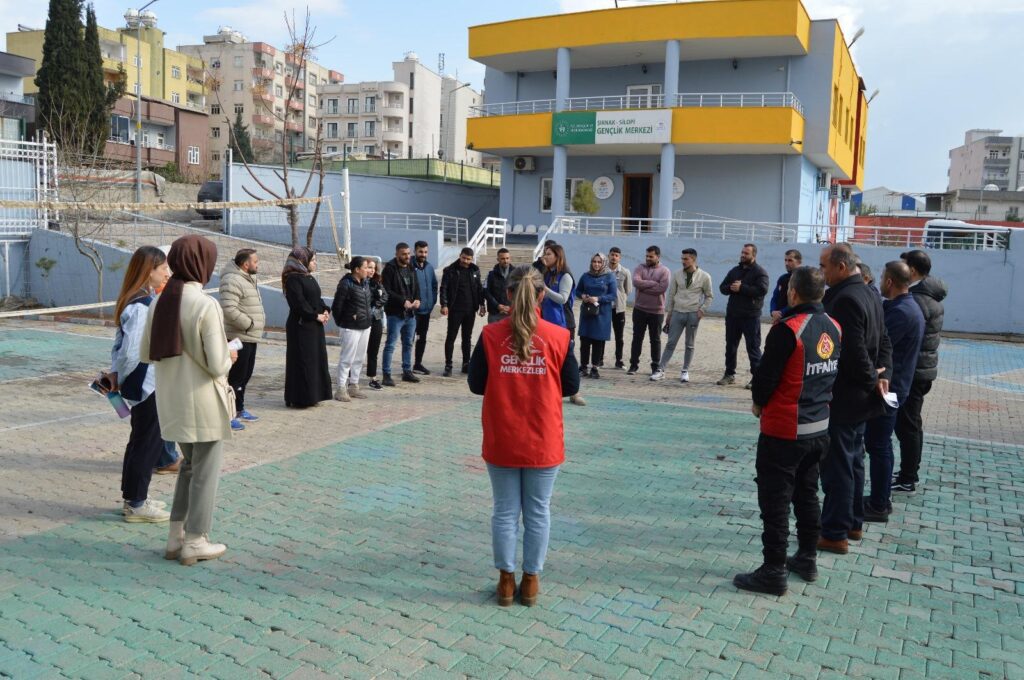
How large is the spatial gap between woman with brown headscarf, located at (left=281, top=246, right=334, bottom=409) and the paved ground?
0.72 meters

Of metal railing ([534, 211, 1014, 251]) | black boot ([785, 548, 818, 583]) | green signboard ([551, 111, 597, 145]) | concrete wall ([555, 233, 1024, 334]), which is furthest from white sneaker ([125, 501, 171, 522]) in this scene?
green signboard ([551, 111, 597, 145])

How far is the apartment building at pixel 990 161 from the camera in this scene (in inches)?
4178

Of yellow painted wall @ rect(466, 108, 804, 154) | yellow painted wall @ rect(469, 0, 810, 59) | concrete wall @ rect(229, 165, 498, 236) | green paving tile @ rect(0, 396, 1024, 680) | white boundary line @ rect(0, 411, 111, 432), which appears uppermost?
yellow painted wall @ rect(469, 0, 810, 59)

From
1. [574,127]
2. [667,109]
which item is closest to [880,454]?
[667,109]

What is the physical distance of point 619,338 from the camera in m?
13.4

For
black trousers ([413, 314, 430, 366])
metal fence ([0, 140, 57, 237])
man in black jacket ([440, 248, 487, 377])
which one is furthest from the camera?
metal fence ([0, 140, 57, 237])

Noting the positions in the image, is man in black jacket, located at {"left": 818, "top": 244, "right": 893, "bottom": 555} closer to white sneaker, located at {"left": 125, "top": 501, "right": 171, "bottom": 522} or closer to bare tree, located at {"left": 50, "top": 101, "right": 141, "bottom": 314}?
white sneaker, located at {"left": 125, "top": 501, "right": 171, "bottom": 522}

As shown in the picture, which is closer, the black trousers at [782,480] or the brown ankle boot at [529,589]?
the brown ankle boot at [529,589]

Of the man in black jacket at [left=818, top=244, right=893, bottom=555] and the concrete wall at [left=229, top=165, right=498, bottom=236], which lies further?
the concrete wall at [left=229, top=165, right=498, bottom=236]

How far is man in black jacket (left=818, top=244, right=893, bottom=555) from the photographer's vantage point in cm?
537

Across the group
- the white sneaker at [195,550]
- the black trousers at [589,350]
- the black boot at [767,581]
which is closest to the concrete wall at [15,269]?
the black trousers at [589,350]

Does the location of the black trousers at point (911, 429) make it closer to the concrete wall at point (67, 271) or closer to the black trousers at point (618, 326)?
the black trousers at point (618, 326)

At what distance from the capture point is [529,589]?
4699 millimetres

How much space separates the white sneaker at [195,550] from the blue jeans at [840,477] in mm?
3827
